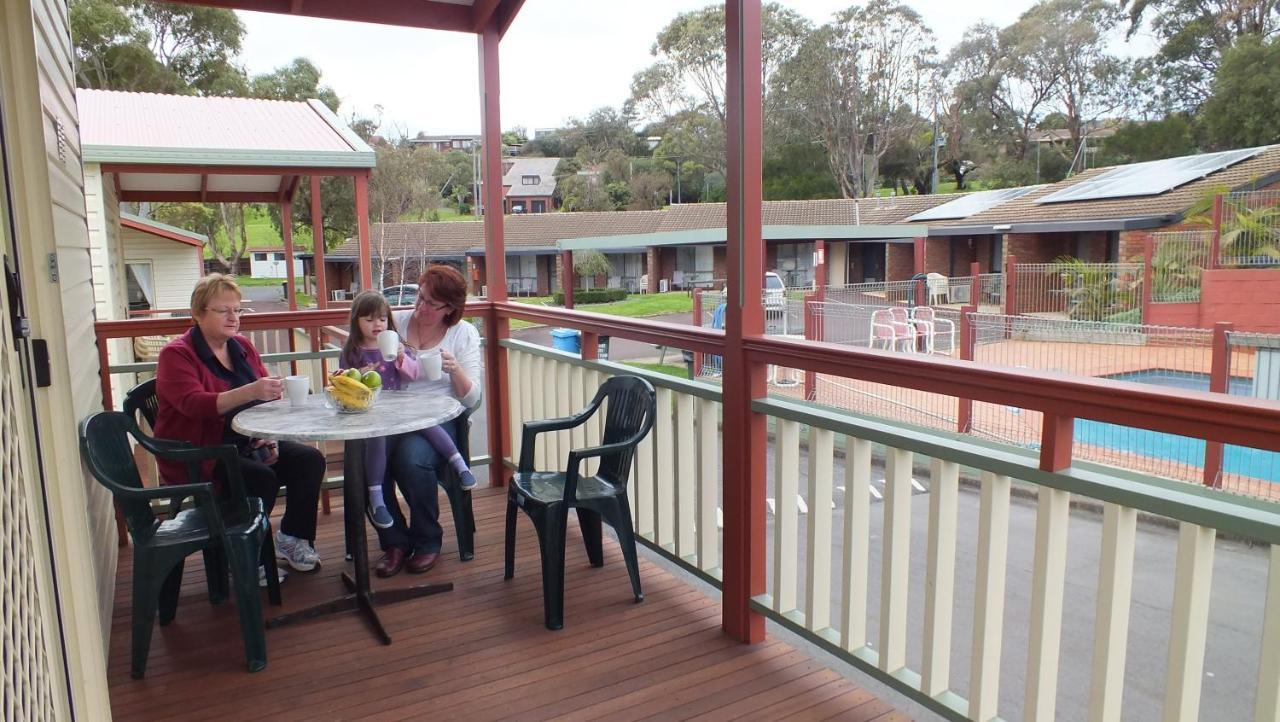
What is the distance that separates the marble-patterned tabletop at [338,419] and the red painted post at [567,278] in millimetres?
2891

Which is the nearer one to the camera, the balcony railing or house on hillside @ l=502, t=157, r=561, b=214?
the balcony railing

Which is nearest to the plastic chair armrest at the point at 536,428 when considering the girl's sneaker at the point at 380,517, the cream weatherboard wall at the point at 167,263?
the girl's sneaker at the point at 380,517

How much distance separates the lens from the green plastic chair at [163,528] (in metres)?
2.26

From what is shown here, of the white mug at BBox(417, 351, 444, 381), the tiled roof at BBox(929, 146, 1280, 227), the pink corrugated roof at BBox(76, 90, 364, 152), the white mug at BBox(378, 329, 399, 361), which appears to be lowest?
the white mug at BBox(417, 351, 444, 381)

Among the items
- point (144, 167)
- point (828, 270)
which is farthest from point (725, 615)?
point (828, 270)

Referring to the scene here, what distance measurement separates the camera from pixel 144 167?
22.7 ft

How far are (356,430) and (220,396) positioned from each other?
61cm

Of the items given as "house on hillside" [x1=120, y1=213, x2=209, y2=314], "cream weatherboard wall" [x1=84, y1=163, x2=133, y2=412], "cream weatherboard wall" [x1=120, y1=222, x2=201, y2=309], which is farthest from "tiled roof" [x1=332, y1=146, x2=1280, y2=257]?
"cream weatherboard wall" [x1=120, y1=222, x2=201, y2=309]

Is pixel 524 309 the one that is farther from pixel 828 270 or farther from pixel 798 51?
pixel 828 270

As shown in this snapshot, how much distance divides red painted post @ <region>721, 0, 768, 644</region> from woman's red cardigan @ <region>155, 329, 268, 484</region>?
1670 millimetres

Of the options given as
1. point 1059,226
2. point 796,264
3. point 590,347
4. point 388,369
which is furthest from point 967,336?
point 388,369

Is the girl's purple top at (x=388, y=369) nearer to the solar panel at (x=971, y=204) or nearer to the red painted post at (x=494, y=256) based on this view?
the red painted post at (x=494, y=256)

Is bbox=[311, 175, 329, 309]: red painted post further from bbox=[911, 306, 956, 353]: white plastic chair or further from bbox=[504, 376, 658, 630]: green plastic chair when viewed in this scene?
bbox=[504, 376, 658, 630]: green plastic chair

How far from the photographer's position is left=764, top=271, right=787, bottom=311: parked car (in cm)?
1037
